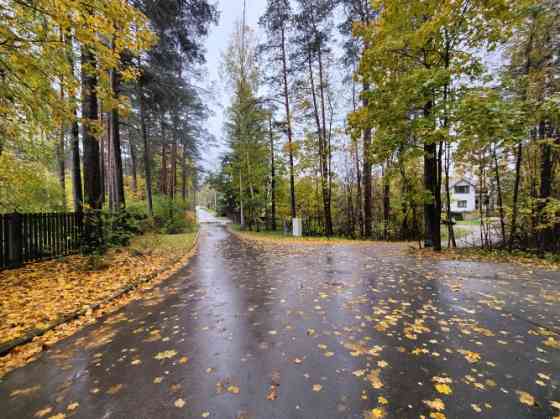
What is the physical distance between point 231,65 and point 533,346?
21.0 meters

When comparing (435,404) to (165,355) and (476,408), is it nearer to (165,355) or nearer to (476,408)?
(476,408)

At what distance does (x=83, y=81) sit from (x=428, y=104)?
10.4 meters

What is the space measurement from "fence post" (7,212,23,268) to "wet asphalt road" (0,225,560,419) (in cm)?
430

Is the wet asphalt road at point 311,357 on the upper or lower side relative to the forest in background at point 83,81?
lower

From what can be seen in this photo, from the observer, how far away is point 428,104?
781 centimetres

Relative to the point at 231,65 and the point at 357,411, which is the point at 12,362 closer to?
the point at 357,411

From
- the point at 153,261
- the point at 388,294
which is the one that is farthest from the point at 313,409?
the point at 153,261

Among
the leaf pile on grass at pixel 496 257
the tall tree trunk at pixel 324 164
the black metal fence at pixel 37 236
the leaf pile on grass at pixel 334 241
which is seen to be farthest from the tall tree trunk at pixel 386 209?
the black metal fence at pixel 37 236

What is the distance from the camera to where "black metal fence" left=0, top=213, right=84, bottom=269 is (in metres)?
5.90

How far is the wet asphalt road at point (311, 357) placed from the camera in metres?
1.97

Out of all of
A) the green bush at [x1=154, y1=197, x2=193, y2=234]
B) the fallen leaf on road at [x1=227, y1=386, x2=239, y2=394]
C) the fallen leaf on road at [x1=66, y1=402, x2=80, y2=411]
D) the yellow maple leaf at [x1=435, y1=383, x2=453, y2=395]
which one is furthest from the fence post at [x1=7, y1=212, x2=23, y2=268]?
the green bush at [x1=154, y1=197, x2=193, y2=234]

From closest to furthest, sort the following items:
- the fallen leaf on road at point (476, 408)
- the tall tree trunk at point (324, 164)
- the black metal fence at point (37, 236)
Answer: the fallen leaf on road at point (476, 408) → the black metal fence at point (37, 236) → the tall tree trunk at point (324, 164)

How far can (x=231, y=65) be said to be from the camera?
18.2 meters

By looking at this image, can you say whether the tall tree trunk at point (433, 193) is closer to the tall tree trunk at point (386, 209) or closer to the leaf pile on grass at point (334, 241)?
the leaf pile on grass at point (334, 241)
